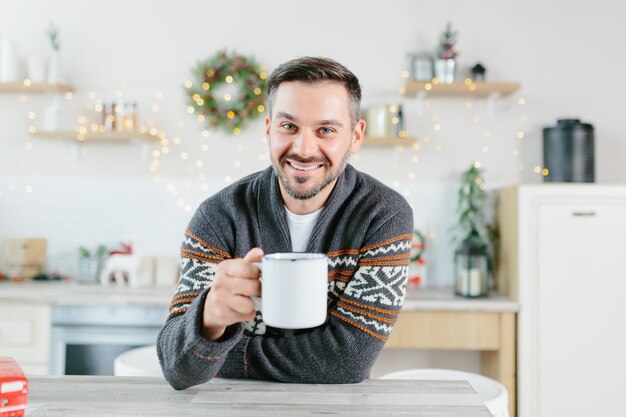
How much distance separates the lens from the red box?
877 millimetres

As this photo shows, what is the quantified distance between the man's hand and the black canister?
2.46 meters

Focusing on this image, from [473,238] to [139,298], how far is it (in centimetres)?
163

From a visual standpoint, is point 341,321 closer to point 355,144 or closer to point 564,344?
point 355,144

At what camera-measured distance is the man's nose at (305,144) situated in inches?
53.1

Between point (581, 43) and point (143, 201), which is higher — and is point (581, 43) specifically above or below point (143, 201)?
above

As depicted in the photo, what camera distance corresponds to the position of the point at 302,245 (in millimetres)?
1540

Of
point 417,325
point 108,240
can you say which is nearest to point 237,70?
point 108,240

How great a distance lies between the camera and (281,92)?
1392mm

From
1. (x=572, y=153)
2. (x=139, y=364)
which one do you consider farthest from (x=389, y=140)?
(x=139, y=364)

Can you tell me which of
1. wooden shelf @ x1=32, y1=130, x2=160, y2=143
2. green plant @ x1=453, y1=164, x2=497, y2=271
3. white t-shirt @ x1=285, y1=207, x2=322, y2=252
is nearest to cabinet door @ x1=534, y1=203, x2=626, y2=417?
green plant @ x1=453, y1=164, x2=497, y2=271

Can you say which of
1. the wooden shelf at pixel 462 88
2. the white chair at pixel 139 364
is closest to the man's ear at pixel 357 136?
the white chair at pixel 139 364

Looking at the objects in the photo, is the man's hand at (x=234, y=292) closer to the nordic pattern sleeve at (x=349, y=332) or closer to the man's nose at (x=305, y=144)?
A: the nordic pattern sleeve at (x=349, y=332)

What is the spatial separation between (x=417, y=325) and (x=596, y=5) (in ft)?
6.74

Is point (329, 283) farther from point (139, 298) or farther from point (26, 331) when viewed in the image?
point (26, 331)
